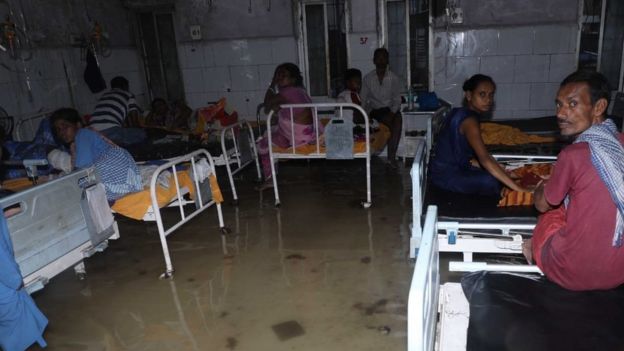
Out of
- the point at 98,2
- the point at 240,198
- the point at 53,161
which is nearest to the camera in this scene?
the point at 53,161

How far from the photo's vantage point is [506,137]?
4.87 metres

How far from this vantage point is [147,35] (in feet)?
25.4

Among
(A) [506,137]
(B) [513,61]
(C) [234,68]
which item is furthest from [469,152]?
(C) [234,68]

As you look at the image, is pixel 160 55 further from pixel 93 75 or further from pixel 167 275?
pixel 167 275

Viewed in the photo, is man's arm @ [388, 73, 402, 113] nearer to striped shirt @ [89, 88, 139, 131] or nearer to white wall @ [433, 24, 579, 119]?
white wall @ [433, 24, 579, 119]

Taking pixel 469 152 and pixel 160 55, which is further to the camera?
pixel 160 55

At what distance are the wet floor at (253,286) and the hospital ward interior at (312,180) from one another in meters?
0.02

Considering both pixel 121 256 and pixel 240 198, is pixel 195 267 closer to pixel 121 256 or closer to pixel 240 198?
pixel 121 256

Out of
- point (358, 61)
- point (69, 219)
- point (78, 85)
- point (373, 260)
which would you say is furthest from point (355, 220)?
point (78, 85)

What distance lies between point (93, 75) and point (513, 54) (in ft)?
20.2

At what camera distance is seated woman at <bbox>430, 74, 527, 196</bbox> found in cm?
306

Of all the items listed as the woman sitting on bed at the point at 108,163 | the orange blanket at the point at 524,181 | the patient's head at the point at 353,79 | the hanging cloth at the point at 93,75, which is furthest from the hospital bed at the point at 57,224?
the patient's head at the point at 353,79

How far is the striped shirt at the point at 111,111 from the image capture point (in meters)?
5.55

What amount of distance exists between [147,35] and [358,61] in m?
3.72
